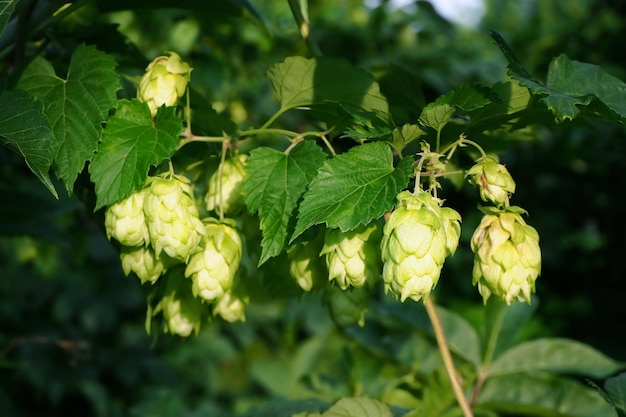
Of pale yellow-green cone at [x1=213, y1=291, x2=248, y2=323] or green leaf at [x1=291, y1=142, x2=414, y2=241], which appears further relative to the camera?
pale yellow-green cone at [x1=213, y1=291, x2=248, y2=323]

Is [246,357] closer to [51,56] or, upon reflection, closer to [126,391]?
[126,391]

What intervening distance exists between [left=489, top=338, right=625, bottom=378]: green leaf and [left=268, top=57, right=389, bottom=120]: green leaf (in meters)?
0.80

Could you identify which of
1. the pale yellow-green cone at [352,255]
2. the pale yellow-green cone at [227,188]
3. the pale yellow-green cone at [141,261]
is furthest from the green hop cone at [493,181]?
A: the pale yellow-green cone at [141,261]

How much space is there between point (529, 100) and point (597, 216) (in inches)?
89.8

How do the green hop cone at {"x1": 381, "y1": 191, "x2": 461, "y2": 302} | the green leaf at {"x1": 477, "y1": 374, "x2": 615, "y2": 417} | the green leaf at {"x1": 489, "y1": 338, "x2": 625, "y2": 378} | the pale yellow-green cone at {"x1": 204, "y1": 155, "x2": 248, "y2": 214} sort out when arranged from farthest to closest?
the green leaf at {"x1": 489, "y1": 338, "x2": 625, "y2": 378}
the green leaf at {"x1": 477, "y1": 374, "x2": 615, "y2": 417}
the pale yellow-green cone at {"x1": 204, "y1": 155, "x2": 248, "y2": 214}
the green hop cone at {"x1": 381, "y1": 191, "x2": 461, "y2": 302}

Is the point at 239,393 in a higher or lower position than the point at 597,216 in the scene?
lower

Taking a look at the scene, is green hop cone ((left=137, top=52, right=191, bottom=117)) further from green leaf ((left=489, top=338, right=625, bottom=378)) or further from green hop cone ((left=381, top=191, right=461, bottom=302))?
green leaf ((left=489, top=338, right=625, bottom=378))

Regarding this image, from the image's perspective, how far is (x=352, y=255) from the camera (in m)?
1.01

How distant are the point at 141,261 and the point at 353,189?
350 millimetres

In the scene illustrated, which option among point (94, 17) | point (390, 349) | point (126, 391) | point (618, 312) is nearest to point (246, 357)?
point (126, 391)

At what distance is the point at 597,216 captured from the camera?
124 inches

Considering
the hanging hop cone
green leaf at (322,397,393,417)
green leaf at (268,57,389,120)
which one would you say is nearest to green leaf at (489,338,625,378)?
green leaf at (322,397,393,417)

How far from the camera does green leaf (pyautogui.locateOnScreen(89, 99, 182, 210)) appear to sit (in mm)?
1006

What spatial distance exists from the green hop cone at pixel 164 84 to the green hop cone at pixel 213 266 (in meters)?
0.20
